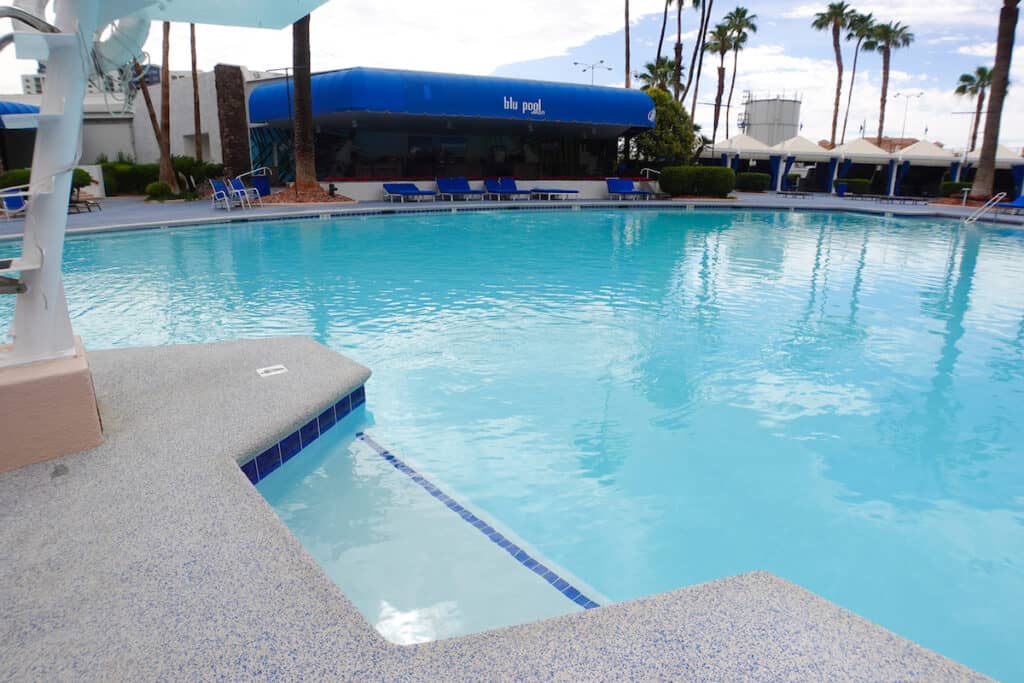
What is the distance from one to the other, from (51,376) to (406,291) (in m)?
5.75

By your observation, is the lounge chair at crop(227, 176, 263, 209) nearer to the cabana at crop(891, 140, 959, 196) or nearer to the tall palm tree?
the tall palm tree

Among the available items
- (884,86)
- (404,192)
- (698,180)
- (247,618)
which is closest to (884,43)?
(884,86)

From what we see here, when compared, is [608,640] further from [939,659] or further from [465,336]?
[465,336]

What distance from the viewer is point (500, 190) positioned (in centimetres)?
2286

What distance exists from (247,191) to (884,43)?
4453 centimetres

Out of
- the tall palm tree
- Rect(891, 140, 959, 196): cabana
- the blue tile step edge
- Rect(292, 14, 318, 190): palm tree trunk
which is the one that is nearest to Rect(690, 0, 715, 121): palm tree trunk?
the tall palm tree

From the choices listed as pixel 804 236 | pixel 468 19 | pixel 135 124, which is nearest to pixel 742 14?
pixel 468 19

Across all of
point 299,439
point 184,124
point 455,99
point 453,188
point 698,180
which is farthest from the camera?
point 184,124

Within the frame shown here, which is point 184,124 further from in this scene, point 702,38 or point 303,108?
point 702,38

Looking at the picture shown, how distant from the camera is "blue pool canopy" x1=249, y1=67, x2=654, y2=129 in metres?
19.3

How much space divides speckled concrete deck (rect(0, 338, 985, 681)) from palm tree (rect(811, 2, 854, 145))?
47.8 m

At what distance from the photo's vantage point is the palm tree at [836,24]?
140ft

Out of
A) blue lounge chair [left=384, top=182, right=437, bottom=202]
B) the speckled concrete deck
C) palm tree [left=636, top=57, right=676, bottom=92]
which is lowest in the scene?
the speckled concrete deck

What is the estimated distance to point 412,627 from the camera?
2.66 meters
